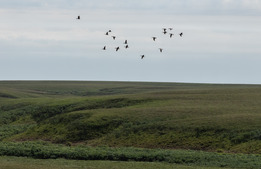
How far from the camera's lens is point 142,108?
90188 mm

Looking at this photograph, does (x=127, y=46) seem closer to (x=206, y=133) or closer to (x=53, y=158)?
(x=53, y=158)

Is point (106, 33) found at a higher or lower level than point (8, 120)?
higher

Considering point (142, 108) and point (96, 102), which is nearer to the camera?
point (142, 108)

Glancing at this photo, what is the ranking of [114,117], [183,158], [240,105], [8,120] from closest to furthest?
[183,158] < [114,117] < [240,105] < [8,120]

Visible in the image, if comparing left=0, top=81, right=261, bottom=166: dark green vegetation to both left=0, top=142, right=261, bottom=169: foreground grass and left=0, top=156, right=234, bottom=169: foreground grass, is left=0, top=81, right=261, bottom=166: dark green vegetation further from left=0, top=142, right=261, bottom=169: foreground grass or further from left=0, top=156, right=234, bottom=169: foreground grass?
left=0, top=156, right=234, bottom=169: foreground grass

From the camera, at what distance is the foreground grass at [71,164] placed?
48219 millimetres

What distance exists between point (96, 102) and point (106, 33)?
5635 centimetres

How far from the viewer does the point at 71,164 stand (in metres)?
50.8

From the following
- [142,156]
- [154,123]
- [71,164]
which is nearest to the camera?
[71,164]

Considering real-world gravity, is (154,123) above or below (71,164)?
above

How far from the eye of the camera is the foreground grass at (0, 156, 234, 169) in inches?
1898

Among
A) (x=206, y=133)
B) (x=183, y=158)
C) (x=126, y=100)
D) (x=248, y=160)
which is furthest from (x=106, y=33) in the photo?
(x=126, y=100)

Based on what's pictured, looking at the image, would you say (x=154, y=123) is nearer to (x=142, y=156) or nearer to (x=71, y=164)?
(x=142, y=156)

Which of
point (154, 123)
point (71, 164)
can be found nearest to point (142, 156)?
point (71, 164)
